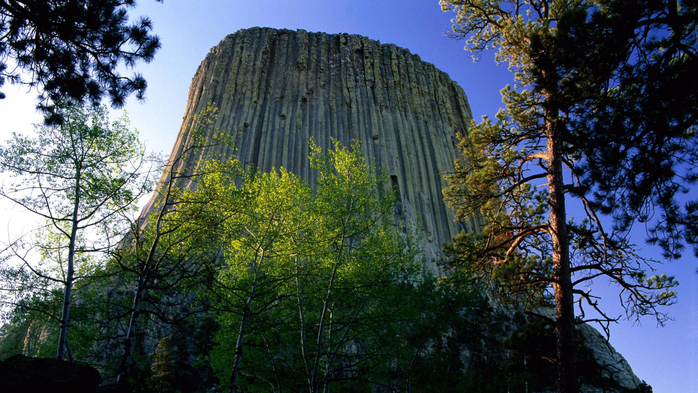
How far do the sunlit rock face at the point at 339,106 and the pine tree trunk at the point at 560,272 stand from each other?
68.3ft

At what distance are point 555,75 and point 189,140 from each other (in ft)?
95.7

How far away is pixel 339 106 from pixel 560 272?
102 ft

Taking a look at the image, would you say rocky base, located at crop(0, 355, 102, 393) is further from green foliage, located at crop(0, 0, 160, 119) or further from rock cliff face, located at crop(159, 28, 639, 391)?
rock cliff face, located at crop(159, 28, 639, 391)

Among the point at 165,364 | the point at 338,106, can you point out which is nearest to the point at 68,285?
the point at 165,364

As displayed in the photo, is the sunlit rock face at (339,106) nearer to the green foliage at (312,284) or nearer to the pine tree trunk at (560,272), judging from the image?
the green foliage at (312,284)

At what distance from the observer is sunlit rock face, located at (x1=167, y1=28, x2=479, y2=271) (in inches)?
1325

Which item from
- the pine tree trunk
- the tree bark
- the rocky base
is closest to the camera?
the rocky base

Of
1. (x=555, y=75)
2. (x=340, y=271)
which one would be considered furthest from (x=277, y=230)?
(x=555, y=75)

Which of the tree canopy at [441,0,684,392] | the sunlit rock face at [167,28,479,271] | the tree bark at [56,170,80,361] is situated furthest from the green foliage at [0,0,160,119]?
the sunlit rock face at [167,28,479,271]

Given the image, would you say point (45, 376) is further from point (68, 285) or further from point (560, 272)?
point (560, 272)

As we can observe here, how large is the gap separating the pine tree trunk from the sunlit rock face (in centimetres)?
2081

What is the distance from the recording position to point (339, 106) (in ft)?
124

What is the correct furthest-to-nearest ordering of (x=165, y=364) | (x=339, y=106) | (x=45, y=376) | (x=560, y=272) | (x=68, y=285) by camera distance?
(x=339, y=106) < (x=165, y=364) < (x=560, y=272) < (x=68, y=285) < (x=45, y=376)

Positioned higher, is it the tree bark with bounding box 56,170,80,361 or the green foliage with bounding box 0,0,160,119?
the green foliage with bounding box 0,0,160,119
